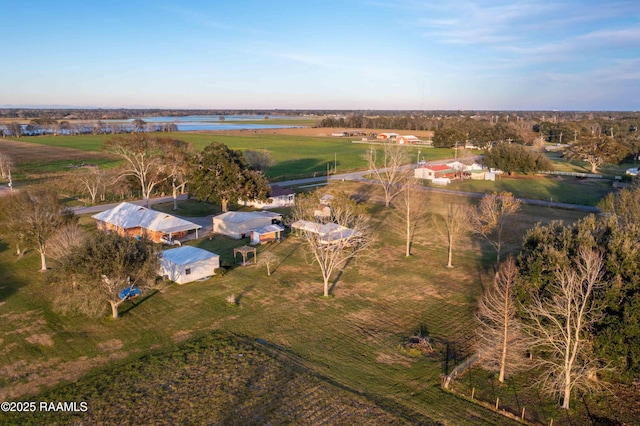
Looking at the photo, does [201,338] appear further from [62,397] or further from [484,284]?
[484,284]

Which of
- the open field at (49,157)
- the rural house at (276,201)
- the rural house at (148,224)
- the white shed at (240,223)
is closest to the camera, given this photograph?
the rural house at (148,224)

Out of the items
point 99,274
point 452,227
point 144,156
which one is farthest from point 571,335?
point 144,156

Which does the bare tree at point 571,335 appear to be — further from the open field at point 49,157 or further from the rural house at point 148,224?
the open field at point 49,157

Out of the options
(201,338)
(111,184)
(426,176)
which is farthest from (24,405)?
(426,176)

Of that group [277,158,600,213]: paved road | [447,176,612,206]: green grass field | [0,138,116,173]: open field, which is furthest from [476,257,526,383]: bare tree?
[0,138,116,173]: open field

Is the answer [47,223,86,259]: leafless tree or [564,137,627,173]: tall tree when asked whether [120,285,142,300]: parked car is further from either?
[564,137,627,173]: tall tree

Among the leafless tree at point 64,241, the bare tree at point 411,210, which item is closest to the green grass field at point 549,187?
the bare tree at point 411,210
